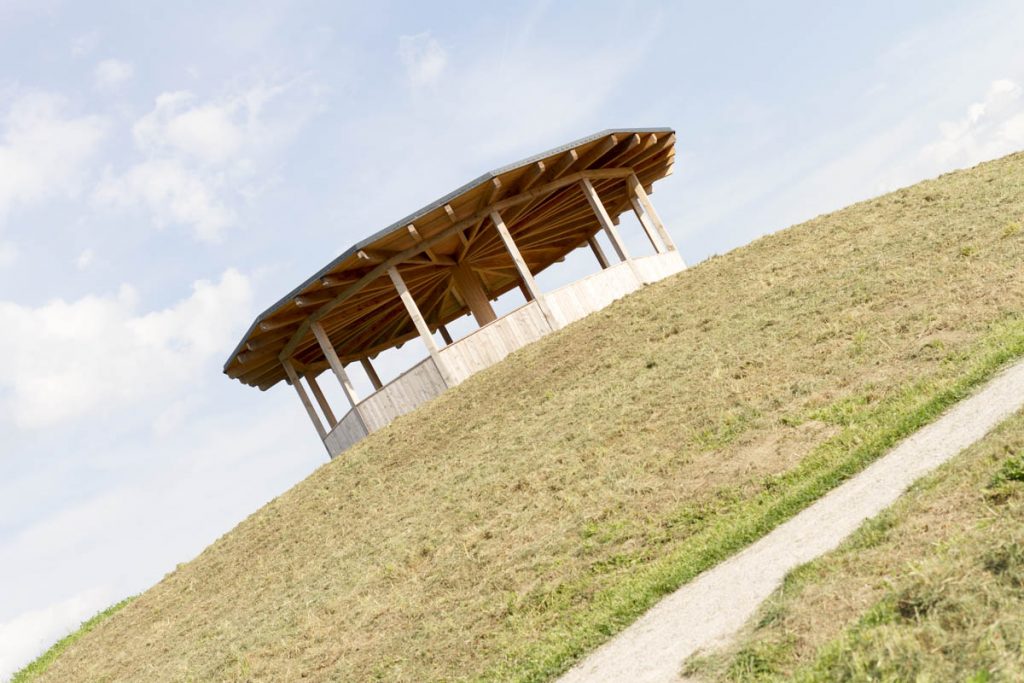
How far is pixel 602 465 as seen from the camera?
13.1 m

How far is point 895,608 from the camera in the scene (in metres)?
5.60

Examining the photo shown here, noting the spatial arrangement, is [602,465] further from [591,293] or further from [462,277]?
[462,277]

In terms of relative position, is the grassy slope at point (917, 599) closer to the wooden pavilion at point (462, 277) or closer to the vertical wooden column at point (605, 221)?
the wooden pavilion at point (462, 277)

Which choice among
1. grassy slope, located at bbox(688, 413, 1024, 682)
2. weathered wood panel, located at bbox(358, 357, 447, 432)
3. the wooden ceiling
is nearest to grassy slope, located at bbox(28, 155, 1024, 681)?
weathered wood panel, located at bbox(358, 357, 447, 432)

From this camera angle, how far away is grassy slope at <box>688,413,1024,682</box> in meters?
4.94

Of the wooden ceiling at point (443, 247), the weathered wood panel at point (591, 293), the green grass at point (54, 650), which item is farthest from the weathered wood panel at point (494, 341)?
the green grass at point (54, 650)

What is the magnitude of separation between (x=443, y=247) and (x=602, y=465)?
1398cm

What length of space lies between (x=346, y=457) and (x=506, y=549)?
399 inches

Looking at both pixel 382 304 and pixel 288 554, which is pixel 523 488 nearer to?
pixel 288 554

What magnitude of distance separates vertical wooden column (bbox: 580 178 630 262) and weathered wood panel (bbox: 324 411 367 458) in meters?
8.32

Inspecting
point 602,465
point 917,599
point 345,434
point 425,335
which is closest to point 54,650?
point 345,434

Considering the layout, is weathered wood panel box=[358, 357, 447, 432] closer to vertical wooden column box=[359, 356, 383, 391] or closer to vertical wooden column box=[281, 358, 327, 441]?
vertical wooden column box=[281, 358, 327, 441]

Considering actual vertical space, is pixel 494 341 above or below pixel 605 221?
below

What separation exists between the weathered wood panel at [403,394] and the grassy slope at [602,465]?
51.4 inches
